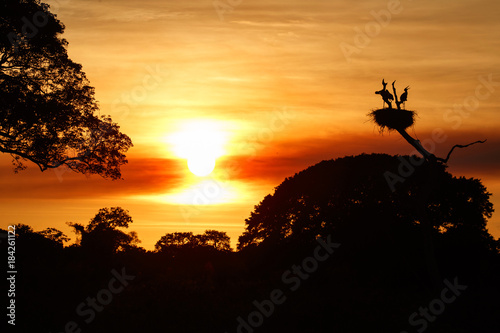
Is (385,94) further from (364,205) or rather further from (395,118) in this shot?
(364,205)

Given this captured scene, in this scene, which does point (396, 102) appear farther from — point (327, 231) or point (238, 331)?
point (238, 331)

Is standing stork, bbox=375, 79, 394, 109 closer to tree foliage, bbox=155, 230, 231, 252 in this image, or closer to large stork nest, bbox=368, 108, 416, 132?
large stork nest, bbox=368, 108, 416, 132

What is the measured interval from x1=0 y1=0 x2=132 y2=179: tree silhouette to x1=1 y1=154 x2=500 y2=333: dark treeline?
4.05 meters

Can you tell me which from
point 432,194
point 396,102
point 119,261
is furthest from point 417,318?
point 119,261

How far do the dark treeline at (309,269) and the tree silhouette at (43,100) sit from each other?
405 centimetres

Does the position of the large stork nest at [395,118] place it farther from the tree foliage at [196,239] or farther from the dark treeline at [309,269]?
the tree foliage at [196,239]

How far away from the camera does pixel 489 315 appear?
21.9 m

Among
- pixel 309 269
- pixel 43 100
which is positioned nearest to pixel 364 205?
pixel 309 269

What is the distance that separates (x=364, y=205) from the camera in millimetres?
27375

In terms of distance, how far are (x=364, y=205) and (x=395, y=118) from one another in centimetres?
687

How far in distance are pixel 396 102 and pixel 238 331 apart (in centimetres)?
1030

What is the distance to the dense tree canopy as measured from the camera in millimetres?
27109

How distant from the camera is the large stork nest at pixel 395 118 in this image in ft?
70.7

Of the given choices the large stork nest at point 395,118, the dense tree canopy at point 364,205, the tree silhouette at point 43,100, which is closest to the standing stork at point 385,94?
the large stork nest at point 395,118
